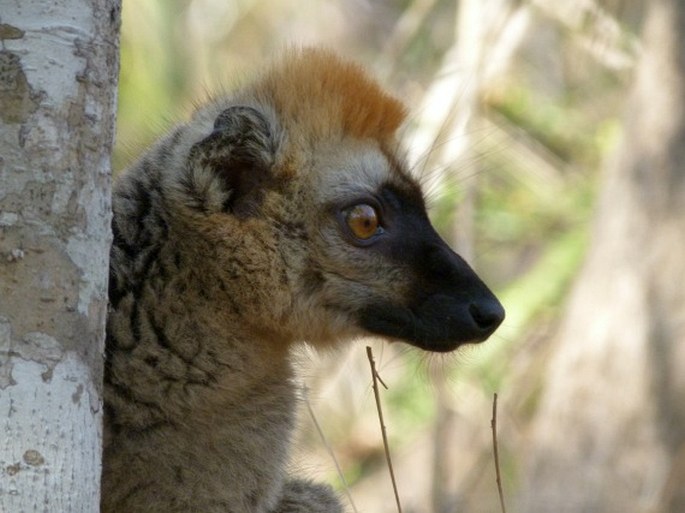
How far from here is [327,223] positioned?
4.79m

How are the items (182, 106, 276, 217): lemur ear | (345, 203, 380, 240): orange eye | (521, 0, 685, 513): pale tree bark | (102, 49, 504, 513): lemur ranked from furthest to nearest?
(521, 0, 685, 513): pale tree bark → (345, 203, 380, 240): orange eye → (182, 106, 276, 217): lemur ear → (102, 49, 504, 513): lemur

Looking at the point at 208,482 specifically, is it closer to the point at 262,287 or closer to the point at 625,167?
the point at 262,287

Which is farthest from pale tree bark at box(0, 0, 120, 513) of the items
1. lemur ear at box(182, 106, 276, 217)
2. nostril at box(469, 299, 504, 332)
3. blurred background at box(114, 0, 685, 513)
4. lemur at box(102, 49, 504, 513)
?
blurred background at box(114, 0, 685, 513)

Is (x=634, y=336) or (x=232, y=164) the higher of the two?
(x=232, y=164)

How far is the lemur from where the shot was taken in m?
4.34

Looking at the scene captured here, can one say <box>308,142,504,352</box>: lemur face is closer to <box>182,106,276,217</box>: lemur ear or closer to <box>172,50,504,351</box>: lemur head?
<box>172,50,504,351</box>: lemur head

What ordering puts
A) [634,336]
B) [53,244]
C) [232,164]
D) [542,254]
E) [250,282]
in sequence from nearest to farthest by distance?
1. [53,244]
2. [250,282]
3. [232,164]
4. [634,336]
5. [542,254]

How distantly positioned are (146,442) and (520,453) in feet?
31.1

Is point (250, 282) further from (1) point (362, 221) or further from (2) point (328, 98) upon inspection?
(2) point (328, 98)

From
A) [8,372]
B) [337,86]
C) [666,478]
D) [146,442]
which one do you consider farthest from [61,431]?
[666,478]

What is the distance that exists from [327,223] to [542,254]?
1041 cm

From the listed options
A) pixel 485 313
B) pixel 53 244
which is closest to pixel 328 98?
→ pixel 485 313

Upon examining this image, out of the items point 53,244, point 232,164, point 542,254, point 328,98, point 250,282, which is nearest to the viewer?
point 53,244

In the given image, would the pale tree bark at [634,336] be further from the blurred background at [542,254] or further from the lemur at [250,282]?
the lemur at [250,282]
